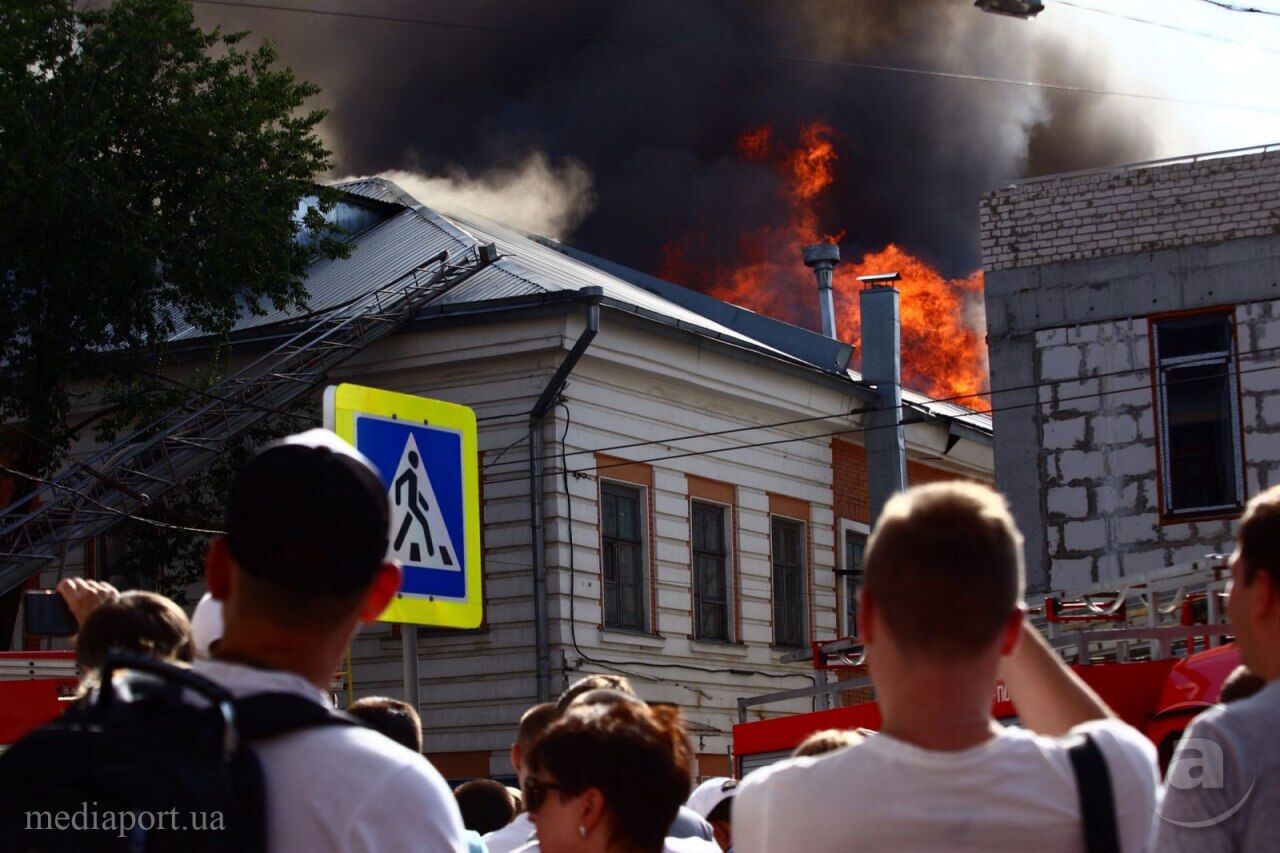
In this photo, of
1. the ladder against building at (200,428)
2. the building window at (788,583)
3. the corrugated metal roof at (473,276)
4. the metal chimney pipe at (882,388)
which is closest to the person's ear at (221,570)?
Result: the ladder against building at (200,428)

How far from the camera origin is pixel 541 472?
2136 cm

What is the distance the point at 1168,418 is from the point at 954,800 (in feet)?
55.0

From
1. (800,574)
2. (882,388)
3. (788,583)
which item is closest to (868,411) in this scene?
(882,388)

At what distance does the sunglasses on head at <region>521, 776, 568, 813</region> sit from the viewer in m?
3.50

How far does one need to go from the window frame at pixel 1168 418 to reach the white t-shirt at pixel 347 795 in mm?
16728

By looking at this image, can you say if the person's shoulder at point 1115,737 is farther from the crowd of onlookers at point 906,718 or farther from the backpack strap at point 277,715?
the backpack strap at point 277,715

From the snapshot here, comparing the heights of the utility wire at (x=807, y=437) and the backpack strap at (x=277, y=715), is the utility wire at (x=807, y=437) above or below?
above

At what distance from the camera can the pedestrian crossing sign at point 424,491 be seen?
793 centimetres

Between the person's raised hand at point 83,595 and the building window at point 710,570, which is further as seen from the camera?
the building window at point 710,570

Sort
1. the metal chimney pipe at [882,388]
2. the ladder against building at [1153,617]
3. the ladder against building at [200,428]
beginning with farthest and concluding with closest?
1. the metal chimney pipe at [882,388]
2. the ladder against building at [200,428]
3. the ladder against building at [1153,617]

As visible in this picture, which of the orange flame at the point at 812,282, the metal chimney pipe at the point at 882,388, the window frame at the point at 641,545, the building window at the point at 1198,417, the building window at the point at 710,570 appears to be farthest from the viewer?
the orange flame at the point at 812,282

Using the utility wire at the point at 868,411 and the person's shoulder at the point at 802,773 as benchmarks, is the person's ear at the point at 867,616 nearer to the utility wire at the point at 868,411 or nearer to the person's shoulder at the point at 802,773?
the person's shoulder at the point at 802,773

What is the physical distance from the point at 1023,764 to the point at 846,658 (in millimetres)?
11032

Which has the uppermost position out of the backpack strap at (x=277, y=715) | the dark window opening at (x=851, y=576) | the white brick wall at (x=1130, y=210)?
the white brick wall at (x=1130, y=210)
